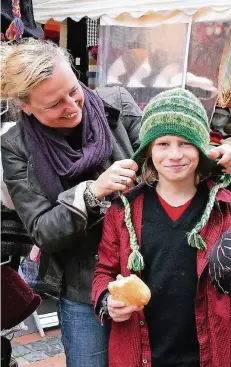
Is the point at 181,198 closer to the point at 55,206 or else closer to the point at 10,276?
the point at 55,206

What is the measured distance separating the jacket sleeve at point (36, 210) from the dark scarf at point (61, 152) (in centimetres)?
4

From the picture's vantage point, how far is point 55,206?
202cm

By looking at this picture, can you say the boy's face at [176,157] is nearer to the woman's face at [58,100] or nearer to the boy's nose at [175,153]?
the boy's nose at [175,153]

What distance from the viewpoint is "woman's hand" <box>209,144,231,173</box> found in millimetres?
1805

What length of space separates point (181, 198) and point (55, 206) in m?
0.46

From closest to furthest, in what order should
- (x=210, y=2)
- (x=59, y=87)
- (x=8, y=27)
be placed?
(x=59, y=87), (x=8, y=27), (x=210, y=2)

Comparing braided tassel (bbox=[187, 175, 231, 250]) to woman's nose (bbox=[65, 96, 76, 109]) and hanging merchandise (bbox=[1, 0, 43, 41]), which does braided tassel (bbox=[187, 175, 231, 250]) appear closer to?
woman's nose (bbox=[65, 96, 76, 109])

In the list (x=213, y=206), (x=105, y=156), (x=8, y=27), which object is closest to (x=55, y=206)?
(x=105, y=156)

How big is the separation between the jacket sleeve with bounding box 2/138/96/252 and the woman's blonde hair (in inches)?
7.5

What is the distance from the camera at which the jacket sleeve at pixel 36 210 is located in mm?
1891

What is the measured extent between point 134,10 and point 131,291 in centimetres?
373

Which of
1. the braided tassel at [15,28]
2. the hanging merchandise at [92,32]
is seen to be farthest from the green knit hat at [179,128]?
the hanging merchandise at [92,32]

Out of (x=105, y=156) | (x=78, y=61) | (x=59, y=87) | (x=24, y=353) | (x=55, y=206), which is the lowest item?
(x=24, y=353)

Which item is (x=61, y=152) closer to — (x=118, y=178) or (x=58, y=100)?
(x=58, y=100)
